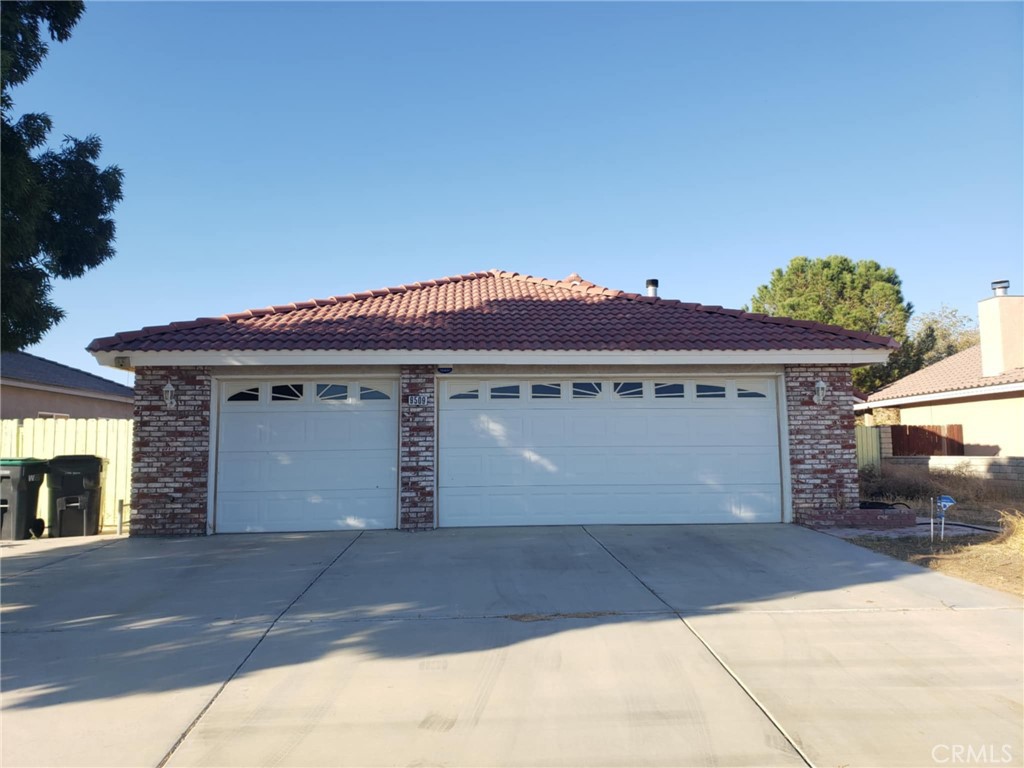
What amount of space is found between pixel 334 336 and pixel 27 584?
189 inches

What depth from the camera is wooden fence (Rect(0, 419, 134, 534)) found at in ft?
36.1

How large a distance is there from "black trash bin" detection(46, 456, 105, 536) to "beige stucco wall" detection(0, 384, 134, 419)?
7.41 m

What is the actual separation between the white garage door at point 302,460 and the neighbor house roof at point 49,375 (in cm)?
846

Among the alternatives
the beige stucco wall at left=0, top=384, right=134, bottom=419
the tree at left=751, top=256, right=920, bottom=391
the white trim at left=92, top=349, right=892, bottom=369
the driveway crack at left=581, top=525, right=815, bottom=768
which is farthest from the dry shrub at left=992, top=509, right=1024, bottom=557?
the beige stucco wall at left=0, top=384, right=134, bottom=419

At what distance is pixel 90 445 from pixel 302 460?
3817mm

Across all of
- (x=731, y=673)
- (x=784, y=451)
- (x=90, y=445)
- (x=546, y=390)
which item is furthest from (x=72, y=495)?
(x=784, y=451)

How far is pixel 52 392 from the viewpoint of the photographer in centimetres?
1819

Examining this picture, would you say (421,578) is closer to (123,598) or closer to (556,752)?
(123,598)

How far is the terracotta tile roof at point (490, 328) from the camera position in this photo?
10000 mm

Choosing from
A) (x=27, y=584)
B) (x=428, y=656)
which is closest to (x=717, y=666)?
(x=428, y=656)

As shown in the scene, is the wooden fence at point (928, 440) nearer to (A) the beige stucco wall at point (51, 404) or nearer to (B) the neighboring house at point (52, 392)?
(B) the neighboring house at point (52, 392)

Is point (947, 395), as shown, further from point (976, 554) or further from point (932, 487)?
point (976, 554)

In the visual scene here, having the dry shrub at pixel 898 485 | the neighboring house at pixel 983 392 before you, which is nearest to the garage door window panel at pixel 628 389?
the dry shrub at pixel 898 485
